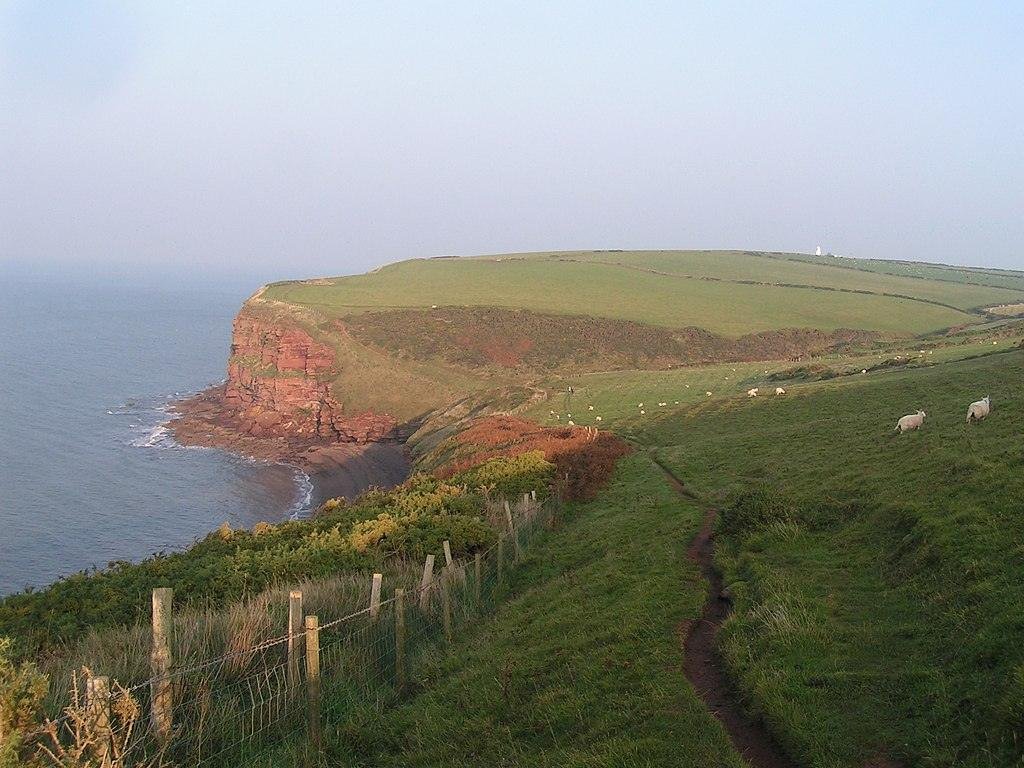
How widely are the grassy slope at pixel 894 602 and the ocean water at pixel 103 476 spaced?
37133mm

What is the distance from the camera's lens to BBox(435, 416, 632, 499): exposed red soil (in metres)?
30.4

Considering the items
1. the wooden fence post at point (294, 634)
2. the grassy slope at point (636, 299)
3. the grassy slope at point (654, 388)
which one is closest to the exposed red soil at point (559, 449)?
the grassy slope at point (654, 388)

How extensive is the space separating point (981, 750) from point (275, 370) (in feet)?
297

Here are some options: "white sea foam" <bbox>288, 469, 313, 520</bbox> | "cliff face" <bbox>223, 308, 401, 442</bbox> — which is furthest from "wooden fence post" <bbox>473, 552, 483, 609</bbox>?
"cliff face" <bbox>223, 308, 401, 442</bbox>

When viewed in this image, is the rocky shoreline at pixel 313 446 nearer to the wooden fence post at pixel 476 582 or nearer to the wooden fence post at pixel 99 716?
the wooden fence post at pixel 476 582

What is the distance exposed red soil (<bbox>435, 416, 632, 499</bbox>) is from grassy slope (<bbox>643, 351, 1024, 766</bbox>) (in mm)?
6697

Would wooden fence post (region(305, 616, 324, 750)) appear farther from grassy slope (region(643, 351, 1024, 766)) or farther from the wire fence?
grassy slope (region(643, 351, 1024, 766))

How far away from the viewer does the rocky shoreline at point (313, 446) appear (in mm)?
65375

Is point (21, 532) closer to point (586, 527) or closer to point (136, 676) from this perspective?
point (586, 527)

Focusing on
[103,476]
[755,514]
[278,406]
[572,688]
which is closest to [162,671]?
[572,688]

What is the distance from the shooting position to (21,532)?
52094 millimetres

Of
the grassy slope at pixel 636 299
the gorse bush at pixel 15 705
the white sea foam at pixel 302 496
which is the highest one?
the grassy slope at pixel 636 299

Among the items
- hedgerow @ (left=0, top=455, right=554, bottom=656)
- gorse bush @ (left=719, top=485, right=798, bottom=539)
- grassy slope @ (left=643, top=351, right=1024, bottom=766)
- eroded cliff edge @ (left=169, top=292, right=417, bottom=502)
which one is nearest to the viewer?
grassy slope @ (left=643, top=351, right=1024, bottom=766)

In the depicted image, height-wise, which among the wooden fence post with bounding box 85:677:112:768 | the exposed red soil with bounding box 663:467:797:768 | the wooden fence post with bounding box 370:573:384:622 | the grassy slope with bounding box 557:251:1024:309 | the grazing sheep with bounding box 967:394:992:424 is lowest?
the exposed red soil with bounding box 663:467:797:768
